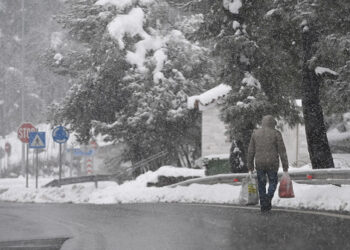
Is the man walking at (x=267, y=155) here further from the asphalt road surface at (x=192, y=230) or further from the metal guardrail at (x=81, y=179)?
the metal guardrail at (x=81, y=179)

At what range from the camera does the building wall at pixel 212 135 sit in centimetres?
2830

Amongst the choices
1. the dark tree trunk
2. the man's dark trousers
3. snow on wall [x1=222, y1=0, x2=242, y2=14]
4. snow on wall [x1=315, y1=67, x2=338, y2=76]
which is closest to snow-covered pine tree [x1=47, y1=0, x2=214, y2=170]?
snow on wall [x1=222, y1=0, x2=242, y2=14]

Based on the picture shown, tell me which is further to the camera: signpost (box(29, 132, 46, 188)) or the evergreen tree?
signpost (box(29, 132, 46, 188))

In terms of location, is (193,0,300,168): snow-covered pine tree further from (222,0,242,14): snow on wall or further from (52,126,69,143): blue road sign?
(52,126,69,143): blue road sign

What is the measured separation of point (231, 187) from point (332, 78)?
4257mm

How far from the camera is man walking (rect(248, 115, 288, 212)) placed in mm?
10391

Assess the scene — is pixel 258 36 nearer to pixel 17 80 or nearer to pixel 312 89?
pixel 312 89

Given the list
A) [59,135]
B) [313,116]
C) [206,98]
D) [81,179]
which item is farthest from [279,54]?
[59,135]

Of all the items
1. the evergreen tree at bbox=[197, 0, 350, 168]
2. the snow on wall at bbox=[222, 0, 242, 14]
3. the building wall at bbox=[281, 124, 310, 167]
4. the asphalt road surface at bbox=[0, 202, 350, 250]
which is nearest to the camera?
the asphalt road surface at bbox=[0, 202, 350, 250]

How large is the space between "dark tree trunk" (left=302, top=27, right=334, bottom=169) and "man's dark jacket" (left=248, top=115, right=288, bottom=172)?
21.1ft

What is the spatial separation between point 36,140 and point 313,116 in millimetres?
12248

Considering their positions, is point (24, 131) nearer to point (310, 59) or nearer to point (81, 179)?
point (81, 179)

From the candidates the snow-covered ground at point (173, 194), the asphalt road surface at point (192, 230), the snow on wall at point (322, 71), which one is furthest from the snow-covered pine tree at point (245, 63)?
the asphalt road surface at point (192, 230)

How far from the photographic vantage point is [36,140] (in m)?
24.8
